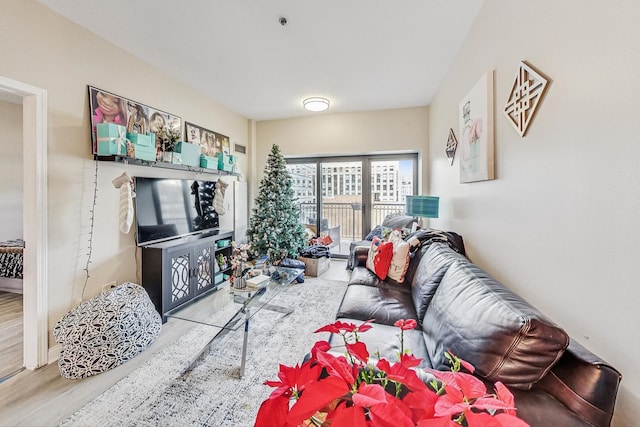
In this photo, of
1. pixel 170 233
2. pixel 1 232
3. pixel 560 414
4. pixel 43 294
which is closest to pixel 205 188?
pixel 170 233

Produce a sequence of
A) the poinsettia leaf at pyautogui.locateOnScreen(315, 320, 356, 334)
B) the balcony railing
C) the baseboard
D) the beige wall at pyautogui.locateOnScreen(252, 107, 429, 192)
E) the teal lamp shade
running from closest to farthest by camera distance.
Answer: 1. the poinsettia leaf at pyautogui.locateOnScreen(315, 320, 356, 334)
2. the baseboard
3. the teal lamp shade
4. the beige wall at pyautogui.locateOnScreen(252, 107, 429, 192)
5. the balcony railing

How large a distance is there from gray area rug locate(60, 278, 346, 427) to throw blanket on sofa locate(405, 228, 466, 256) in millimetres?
1126

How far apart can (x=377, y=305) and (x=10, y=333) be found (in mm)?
3308

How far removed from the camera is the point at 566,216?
1.11 meters

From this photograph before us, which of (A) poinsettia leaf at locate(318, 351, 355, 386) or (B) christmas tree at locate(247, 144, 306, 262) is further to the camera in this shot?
(B) christmas tree at locate(247, 144, 306, 262)

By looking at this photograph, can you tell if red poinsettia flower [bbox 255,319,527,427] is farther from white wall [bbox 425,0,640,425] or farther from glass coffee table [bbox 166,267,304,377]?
glass coffee table [bbox 166,267,304,377]

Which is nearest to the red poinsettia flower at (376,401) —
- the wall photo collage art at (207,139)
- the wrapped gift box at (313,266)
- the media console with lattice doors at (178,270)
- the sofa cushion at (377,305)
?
the sofa cushion at (377,305)

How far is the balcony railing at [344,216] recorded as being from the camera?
484 cm

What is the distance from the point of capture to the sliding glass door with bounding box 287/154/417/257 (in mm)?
4711

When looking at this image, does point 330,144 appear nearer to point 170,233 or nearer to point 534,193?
point 170,233

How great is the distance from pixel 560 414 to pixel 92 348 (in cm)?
266

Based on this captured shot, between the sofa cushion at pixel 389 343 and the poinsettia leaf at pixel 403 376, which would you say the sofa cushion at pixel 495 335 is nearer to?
the sofa cushion at pixel 389 343

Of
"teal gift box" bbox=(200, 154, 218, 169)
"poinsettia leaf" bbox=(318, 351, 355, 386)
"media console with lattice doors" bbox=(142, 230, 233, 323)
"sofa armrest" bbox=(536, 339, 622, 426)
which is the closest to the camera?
"poinsettia leaf" bbox=(318, 351, 355, 386)

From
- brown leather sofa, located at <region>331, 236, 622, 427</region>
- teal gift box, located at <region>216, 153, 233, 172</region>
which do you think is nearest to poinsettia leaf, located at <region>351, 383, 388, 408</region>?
brown leather sofa, located at <region>331, 236, 622, 427</region>
